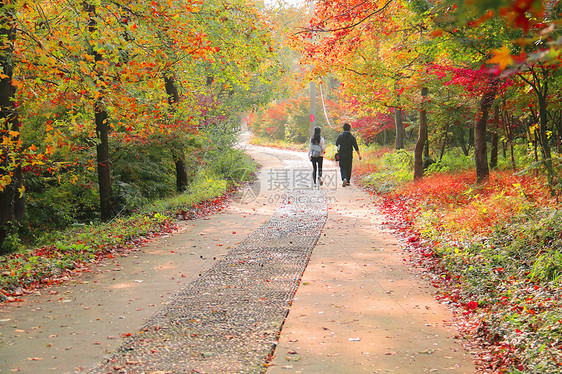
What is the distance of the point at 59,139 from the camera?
6957 mm

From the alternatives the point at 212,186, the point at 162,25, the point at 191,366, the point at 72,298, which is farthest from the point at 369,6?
the point at 191,366

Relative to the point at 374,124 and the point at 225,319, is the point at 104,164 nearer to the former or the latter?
the point at 225,319

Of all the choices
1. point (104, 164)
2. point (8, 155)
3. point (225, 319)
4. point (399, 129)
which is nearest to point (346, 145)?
point (399, 129)

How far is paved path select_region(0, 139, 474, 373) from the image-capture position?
404cm

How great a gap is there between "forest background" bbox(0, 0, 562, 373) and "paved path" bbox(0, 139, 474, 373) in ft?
1.67

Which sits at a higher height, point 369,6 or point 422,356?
point 369,6

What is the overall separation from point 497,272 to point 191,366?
3638 mm

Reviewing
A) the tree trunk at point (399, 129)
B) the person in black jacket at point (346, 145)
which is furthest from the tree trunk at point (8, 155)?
the tree trunk at point (399, 129)

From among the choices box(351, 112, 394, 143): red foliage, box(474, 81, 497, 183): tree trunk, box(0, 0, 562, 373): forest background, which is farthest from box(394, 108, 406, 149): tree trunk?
box(474, 81, 497, 183): tree trunk

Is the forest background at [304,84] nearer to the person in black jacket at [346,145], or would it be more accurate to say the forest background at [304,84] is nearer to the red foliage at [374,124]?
the person in black jacket at [346,145]

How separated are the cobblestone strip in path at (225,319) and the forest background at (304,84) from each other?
74.6 inches

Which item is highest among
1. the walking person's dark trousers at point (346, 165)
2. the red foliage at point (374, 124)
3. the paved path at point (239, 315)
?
the red foliage at point (374, 124)

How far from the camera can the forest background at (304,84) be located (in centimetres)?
504

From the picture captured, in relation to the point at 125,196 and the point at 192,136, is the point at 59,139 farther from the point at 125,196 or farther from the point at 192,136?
the point at 192,136
